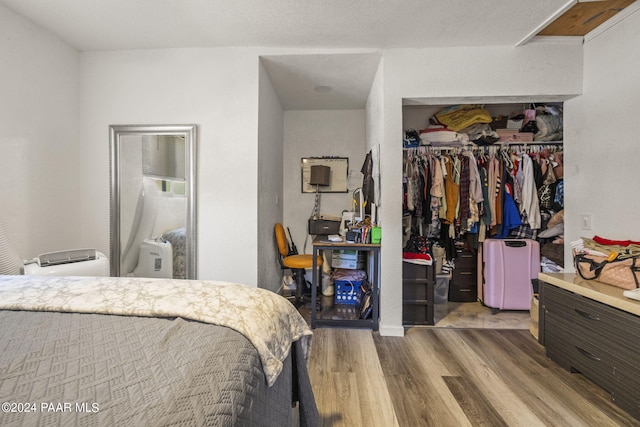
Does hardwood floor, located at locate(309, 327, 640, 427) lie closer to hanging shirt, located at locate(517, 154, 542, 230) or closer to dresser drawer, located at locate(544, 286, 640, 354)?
dresser drawer, located at locate(544, 286, 640, 354)

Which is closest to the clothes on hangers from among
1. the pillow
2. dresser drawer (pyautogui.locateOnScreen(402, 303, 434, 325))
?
dresser drawer (pyautogui.locateOnScreen(402, 303, 434, 325))

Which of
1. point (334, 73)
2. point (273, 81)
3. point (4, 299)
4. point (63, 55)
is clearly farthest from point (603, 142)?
point (63, 55)

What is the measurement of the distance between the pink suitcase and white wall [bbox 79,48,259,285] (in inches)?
95.4

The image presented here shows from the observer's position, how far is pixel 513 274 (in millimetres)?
2779

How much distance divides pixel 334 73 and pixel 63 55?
7.85 ft

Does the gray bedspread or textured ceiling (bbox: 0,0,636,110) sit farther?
textured ceiling (bbox: 0,0,636,110)

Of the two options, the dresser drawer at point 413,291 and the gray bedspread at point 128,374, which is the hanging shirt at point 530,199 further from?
the gray bedspread at point 128,374

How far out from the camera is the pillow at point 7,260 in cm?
165

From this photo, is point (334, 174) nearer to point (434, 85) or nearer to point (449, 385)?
point (434, 85)

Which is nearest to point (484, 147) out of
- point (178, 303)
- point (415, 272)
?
point (415, 272)

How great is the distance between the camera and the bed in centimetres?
51

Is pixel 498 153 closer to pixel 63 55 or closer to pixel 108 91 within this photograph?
pixel 108 91

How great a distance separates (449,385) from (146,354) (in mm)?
1722

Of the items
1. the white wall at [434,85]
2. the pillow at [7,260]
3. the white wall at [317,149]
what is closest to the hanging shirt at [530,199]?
the white wall at [434,85]
